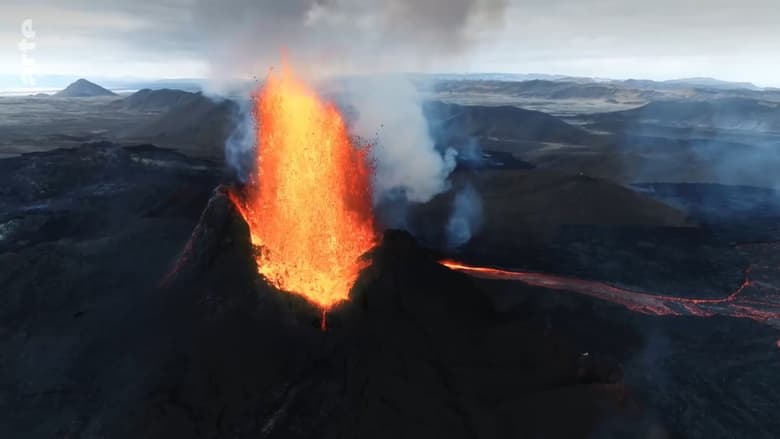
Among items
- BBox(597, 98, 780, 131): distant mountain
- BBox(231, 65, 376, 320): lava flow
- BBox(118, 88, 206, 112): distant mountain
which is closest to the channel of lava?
BBox(231, 65, 376, 320): lava flow

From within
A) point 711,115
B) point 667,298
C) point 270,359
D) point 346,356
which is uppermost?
point 711,115

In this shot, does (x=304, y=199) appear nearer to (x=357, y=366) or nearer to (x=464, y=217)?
(x=357, y=366)

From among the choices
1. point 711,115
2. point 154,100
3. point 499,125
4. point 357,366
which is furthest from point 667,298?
point 154,100

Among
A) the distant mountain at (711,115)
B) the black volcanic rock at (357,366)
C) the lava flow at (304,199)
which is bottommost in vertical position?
the black volcanic rock at (357,366)

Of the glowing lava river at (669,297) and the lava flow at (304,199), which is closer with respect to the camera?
the lava flow at (304,199)

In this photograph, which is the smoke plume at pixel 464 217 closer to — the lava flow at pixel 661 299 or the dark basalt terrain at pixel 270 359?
the lava flow at pixel 661 299

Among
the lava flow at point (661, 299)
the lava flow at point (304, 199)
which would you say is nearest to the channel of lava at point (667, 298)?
the lava flow at point (661, 299)

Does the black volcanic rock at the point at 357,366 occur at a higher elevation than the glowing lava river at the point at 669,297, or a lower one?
higher
